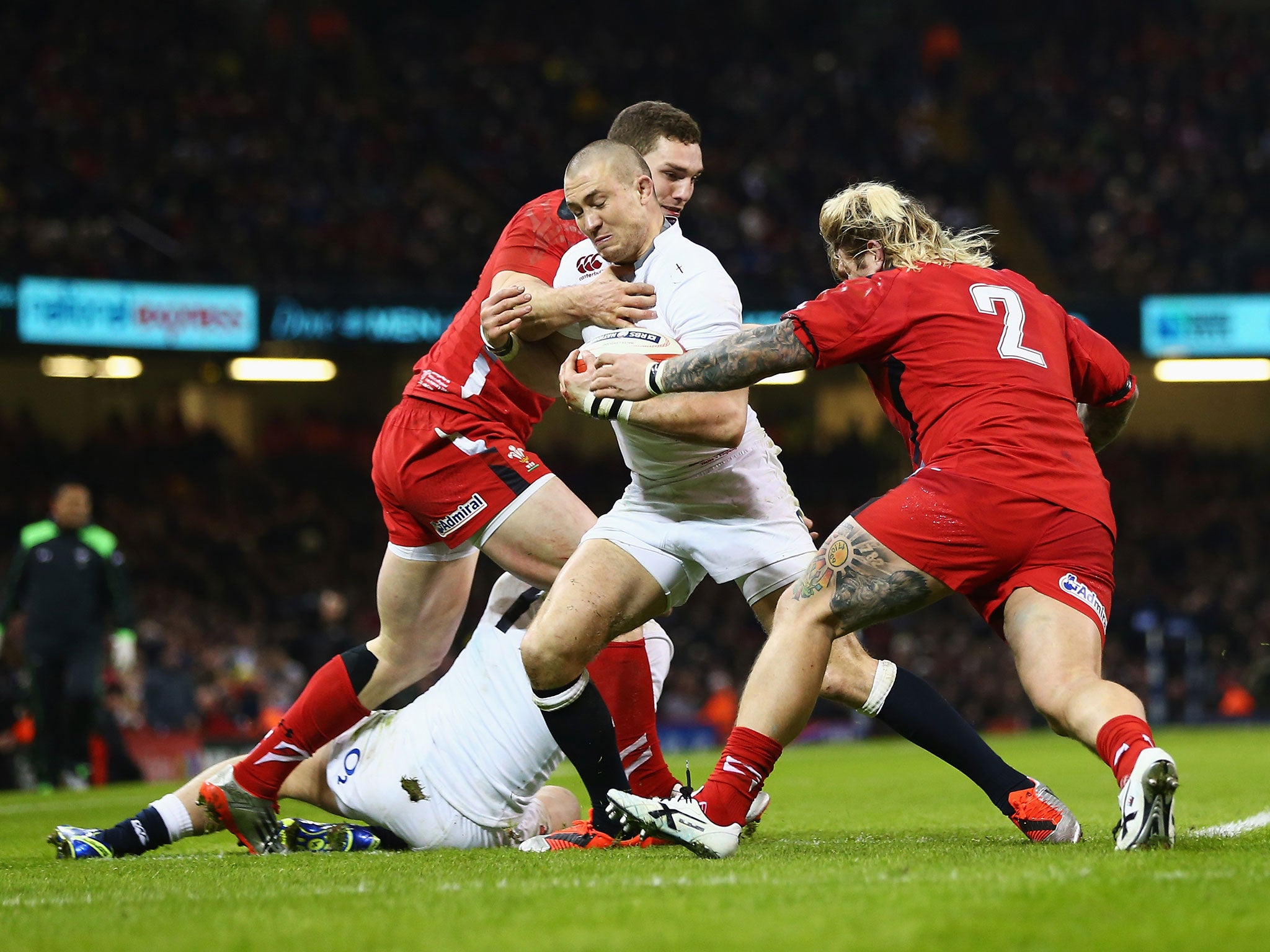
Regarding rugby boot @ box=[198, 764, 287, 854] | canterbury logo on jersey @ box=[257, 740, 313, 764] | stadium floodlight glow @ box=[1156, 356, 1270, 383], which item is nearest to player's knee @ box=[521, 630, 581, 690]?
canterbury logo on jersey @ box=[257, 740, 313, 764]

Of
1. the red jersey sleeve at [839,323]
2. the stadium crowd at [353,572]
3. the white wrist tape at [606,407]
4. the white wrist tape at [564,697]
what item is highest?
the red jersey sleeve at [839,323]

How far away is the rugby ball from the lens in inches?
177

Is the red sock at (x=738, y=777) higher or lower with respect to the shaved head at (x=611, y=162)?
lower

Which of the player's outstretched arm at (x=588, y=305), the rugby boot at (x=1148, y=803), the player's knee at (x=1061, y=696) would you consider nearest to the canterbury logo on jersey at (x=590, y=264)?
the player's outstretched arm at (x=588, y=305)

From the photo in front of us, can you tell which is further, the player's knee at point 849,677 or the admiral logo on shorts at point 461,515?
the admiral logo on shorts at point 461,515

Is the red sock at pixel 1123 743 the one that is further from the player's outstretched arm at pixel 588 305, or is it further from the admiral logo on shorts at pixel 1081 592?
the player's outstretched arm at pixel 588 305

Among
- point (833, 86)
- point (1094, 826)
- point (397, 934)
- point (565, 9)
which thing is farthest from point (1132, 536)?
point (397, 934)

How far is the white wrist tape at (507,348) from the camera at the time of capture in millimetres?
5098

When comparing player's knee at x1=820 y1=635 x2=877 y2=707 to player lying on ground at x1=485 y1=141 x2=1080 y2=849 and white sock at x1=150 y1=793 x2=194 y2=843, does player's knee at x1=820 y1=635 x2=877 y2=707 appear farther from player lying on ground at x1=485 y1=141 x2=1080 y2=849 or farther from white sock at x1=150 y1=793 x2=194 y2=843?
white sock at x1=150 y1=793 x2=194 y2=843

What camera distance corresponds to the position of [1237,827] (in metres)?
5.06

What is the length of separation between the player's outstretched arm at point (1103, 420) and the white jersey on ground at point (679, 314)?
1099 millimetres

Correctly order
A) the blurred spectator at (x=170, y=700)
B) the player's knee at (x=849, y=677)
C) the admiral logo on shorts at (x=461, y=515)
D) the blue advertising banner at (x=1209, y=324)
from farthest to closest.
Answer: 1. the blue advertising banner at (x=1209, y=324)
2. the blurred spectator at (x=170, y=700)
3. the admiral logo on shorts at (x=461, y=515)
4. the player's knee at (x=849, y=677)

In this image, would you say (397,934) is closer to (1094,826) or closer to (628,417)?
(628,417)

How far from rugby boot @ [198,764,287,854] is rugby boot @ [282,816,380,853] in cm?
3
